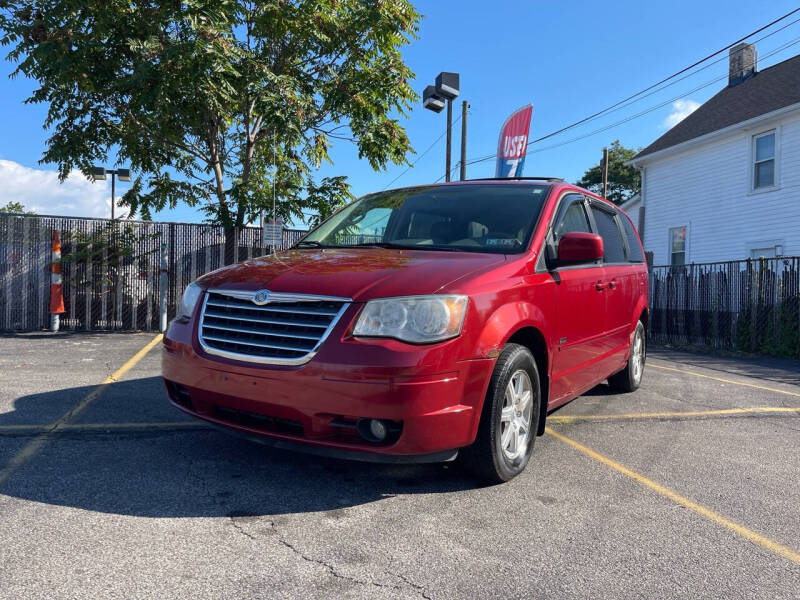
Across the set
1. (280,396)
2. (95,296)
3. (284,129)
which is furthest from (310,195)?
(280,396)

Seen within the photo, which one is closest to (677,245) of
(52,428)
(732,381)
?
(732,381)

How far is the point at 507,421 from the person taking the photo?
3.29m

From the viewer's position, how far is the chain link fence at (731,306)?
1084 centimetres

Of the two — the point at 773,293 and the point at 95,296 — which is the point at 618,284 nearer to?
the point at 773,293

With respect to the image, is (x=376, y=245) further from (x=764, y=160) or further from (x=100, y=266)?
(x=764, y=160)

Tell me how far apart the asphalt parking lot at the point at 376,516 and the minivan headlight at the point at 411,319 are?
86 centimetres

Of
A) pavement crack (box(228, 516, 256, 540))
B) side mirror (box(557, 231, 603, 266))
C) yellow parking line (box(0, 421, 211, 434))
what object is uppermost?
side mirror (box(557, 231, 603, 266))

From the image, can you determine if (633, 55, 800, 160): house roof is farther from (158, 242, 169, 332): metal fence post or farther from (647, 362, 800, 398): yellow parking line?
(158, 242, 169, 332): metal fence post

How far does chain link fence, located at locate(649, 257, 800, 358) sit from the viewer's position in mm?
10844

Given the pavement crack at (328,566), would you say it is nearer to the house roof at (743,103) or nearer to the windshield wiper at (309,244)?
the windshield wiper at (309,244)

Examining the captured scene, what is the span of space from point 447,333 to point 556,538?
3.38ft

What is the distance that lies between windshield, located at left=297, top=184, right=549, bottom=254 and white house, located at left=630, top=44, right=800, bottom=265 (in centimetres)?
1425

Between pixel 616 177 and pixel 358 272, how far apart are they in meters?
52.1

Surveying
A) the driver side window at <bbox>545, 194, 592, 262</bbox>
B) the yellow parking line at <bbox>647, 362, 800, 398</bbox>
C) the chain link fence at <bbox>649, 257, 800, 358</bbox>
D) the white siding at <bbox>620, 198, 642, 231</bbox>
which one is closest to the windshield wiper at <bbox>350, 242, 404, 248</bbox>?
the driver side window at <bbox>545, 194, 592, 262</bbox>
